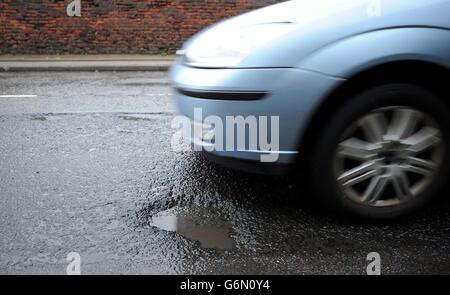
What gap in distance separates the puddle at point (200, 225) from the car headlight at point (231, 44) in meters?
0.97

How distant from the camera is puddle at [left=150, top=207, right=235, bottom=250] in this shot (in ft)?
9.21

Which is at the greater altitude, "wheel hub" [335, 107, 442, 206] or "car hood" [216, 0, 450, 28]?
"car hood" [216, 0, 450, 28]

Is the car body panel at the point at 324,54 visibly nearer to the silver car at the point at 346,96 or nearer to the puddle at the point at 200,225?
the silver car at the point at 346,96

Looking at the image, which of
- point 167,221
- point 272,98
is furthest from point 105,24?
point 272,98

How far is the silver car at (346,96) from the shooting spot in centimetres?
265

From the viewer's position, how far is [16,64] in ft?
34.7

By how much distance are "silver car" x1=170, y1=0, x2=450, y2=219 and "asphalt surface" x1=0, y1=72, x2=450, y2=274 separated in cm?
28
